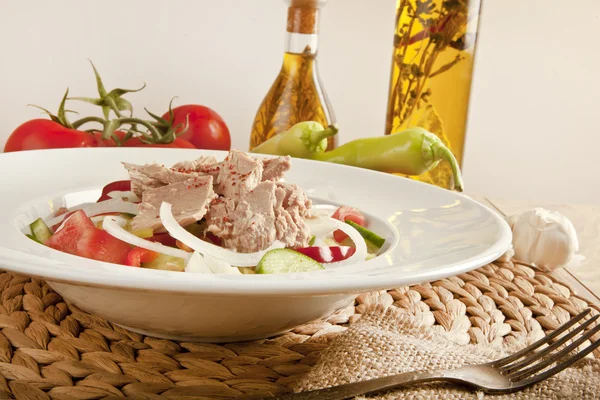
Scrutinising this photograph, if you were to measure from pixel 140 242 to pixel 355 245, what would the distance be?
450 mm

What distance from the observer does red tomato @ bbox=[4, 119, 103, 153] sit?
2523 millimetres

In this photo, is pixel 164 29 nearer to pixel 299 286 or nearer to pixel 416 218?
pixel 416 218

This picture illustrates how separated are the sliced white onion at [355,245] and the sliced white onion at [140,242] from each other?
29cm

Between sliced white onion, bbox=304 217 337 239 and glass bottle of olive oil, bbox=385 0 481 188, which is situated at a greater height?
glass bottle of olive oil, bbox=385 0 481 188

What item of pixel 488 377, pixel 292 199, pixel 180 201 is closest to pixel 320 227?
pixel 292 199

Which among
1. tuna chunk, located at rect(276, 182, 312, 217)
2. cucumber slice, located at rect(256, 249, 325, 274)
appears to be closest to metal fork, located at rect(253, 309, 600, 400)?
cucumber slice, located at rect(256, 249, 325, 274)

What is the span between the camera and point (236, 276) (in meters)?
0.93

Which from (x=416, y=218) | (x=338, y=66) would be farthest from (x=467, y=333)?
(x=338, y=66)

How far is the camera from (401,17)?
253cm

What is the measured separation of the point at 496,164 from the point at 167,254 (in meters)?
2.69

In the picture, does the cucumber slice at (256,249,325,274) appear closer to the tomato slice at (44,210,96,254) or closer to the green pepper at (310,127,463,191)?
the tomato slice at (44,210,96,254)

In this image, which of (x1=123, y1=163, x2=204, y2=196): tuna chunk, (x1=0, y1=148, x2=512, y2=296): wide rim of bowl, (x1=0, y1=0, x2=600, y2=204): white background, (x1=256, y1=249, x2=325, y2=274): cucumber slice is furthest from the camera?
(x1=0, y1=0, x2=600, y2=204): white background

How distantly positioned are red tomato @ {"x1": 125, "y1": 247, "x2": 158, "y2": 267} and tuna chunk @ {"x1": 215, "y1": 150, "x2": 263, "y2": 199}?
0.23 m

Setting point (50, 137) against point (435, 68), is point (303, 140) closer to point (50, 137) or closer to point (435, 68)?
point (435, 68)
